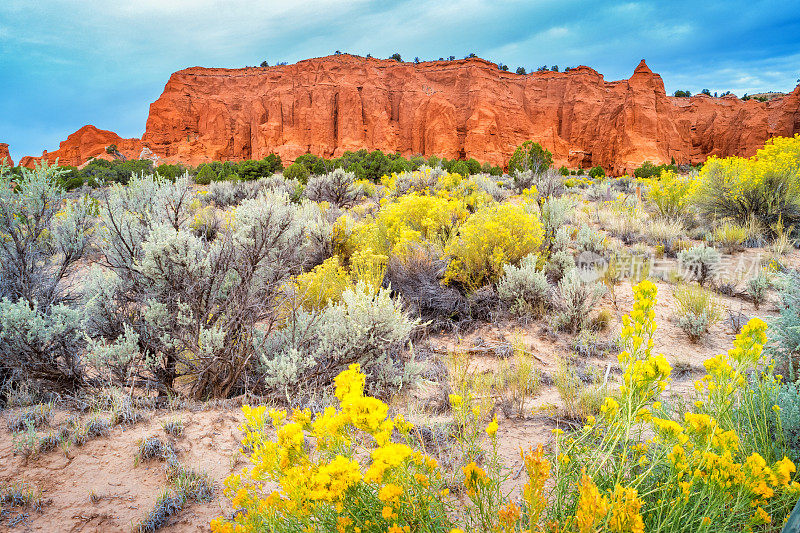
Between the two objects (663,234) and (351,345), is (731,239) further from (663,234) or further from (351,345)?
(351,345)

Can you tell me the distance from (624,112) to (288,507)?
55.0 meters

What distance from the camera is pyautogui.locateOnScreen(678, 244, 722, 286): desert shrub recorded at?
19.2 ft

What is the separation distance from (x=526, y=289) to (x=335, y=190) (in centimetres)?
807

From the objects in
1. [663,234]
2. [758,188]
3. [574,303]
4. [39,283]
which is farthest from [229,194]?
[758,188]

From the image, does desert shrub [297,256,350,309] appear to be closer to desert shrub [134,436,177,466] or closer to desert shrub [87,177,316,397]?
desert shrub [87,177,316,397]

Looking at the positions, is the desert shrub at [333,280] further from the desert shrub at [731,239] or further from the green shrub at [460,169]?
the green shrub at [460,169]

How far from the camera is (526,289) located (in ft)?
17.0

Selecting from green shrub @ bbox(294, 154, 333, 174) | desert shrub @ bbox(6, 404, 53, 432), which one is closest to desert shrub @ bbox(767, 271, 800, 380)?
desert shrub @ bbox(6, 404, 53, 432)

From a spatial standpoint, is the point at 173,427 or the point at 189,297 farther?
the point at 189,297

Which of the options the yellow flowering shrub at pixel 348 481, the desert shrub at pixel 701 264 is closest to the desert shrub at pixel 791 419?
the yellow flowering shrub at pixel 348 481

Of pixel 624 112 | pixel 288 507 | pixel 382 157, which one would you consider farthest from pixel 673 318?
pixel 624 112

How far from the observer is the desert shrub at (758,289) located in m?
5.04

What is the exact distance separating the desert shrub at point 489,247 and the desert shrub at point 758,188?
5.41 m

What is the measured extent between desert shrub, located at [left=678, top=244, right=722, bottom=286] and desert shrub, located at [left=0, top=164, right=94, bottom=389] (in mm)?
7674
